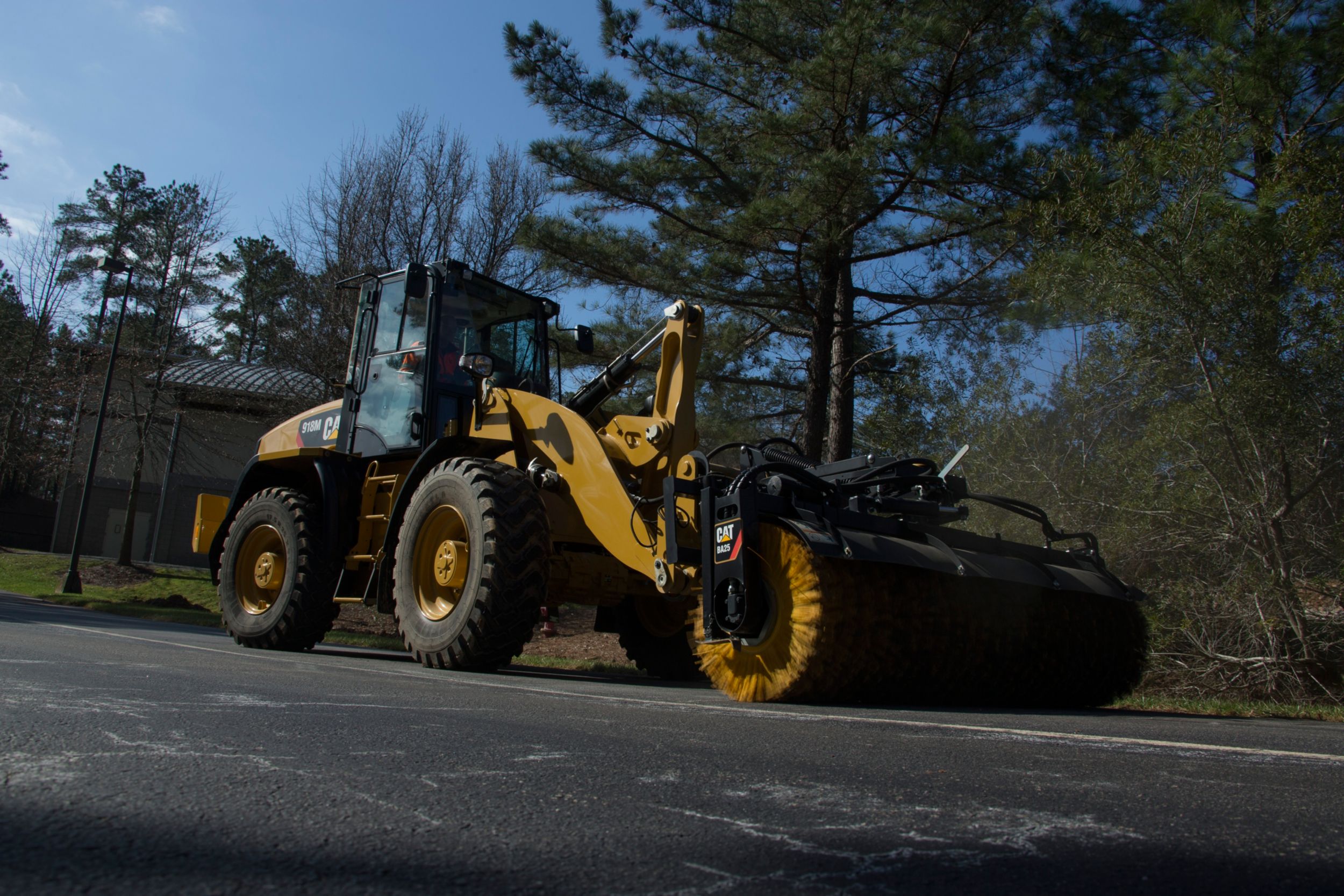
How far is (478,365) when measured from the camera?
7.21m

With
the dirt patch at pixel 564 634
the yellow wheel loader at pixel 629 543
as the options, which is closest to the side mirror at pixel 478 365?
the yellow wheel loader at pixel 629 543

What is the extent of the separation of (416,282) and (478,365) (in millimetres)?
1039

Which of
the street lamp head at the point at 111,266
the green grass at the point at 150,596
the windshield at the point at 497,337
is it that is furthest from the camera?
the street lamp head at the point at 111,266

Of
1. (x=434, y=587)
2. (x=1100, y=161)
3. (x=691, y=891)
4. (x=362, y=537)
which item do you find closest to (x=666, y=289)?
(x=1100, y=161)

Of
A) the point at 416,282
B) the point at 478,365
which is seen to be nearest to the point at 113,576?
the point at 416,282

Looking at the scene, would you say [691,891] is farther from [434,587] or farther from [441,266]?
[441,266]

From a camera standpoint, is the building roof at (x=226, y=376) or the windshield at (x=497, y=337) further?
the building roof at (x=226, y=376)

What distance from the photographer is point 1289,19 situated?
11664mm

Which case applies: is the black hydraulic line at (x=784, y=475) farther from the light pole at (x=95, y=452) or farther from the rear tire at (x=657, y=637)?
the light pole at (x=95, y=452)

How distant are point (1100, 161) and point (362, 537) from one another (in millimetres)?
9580

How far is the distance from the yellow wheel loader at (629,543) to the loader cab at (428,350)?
22 millimetres

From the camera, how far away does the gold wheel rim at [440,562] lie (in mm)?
6707

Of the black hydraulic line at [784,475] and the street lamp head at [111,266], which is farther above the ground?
the street lamp head at [111,266]

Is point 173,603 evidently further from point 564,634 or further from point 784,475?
point 784,475
